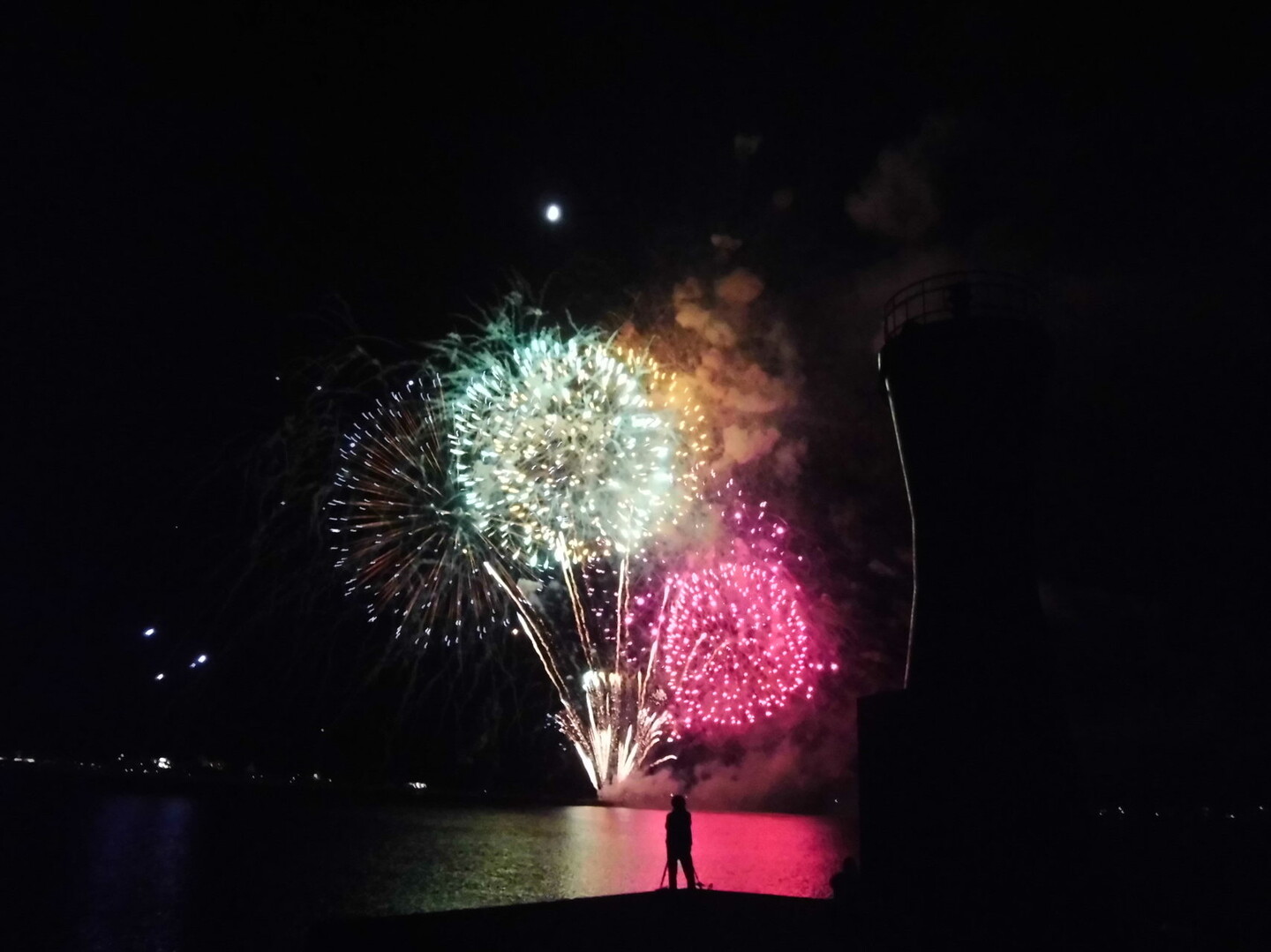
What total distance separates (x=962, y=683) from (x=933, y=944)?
5332 mm

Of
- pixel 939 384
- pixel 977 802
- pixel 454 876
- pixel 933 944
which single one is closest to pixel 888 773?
pixel 977 802

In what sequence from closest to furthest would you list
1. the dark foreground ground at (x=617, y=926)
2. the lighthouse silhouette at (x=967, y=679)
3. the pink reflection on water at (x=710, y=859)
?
the dark foreground ground at (x=617, y=926)
the lighthouse silhouette at (x=967, y=679)
the pink reflection on water at (x=710, y=859)

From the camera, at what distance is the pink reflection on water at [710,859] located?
2045cm

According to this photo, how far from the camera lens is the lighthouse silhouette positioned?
12.6 meters

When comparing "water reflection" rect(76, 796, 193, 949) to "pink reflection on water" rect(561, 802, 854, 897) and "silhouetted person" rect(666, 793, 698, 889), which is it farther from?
"pink reflection on water" rect(561, 802, 854, 897)

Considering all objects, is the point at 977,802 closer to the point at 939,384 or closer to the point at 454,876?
the point at 939,384

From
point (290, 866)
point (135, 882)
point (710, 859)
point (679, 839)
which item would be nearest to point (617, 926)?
Result: point (679, 839)

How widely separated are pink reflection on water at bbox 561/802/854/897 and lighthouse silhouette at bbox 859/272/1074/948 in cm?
333

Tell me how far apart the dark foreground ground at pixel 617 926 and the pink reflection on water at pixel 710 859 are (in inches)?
146

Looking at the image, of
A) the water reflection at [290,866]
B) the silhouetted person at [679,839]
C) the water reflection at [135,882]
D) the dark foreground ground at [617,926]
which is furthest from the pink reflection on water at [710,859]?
the water reflection at [135,882]

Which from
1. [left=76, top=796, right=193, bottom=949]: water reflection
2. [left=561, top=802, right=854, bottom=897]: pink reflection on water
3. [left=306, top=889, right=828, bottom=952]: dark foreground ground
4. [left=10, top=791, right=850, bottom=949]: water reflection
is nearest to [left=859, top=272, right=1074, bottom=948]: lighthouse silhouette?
[left=306, top=889, right=828, bottom=952]: dark foreground ground

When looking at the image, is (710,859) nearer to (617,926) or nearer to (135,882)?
(135,882)

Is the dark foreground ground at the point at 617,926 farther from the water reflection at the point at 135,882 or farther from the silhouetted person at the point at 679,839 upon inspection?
the water reflection at the point at 135,882

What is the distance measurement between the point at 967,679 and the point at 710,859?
14378 mm
